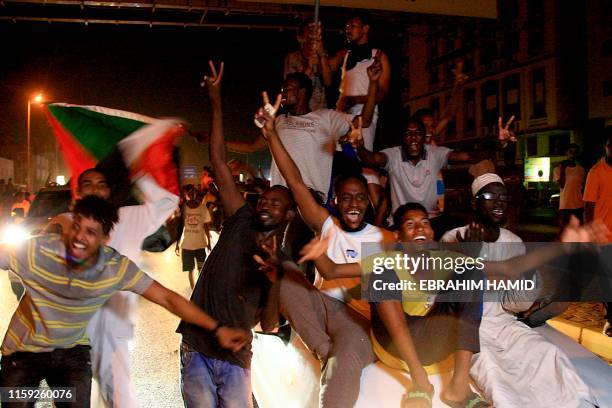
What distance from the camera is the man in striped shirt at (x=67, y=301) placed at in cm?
304

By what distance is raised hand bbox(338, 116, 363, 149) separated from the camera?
5211mm

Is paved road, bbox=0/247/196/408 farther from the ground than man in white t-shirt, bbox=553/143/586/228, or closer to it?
closer to it

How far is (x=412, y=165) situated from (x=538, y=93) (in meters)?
34.8

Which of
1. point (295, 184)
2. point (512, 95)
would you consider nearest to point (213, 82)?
point (295, 184)

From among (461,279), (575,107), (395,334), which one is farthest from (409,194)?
(575,107)

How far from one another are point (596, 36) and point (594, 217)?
32.5 metres

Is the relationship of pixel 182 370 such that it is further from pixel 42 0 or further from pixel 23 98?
pixel 23 98

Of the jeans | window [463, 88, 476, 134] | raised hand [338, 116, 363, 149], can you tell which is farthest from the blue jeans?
window [463, 88, 476, 134]

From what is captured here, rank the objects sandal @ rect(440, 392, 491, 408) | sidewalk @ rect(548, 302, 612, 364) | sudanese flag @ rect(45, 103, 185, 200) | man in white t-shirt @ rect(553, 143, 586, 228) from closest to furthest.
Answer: sandal @ rect(440, 392, 491, 408) → sudanese flag @ rect(45, 103, 185, 200) → sidewalk @ rect(548, 302, 612, 364) → man in white t-shirt @ rect(553, 143, 586, 228)

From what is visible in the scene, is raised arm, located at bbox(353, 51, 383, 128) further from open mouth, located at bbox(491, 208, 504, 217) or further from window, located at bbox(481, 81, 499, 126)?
window, located at bbox(481, 81, 499, 126)

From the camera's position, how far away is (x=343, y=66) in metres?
5.93

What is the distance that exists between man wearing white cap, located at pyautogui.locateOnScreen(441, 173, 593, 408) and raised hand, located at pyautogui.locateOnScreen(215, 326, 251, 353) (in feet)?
4.53

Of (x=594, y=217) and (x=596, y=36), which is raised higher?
(x=596, y=36)

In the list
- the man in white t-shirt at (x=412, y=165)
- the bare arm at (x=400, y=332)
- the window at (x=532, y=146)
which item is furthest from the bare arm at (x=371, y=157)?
the window at (x=532, y=146)
